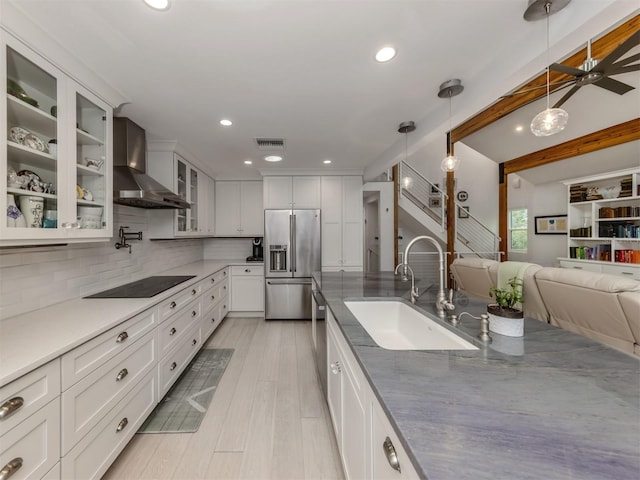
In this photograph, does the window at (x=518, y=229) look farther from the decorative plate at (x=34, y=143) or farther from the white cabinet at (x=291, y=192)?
the decorative plate at (x=34, y=143)

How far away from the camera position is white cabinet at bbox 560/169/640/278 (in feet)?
12.4

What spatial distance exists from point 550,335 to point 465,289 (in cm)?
244

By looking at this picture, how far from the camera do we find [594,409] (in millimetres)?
677

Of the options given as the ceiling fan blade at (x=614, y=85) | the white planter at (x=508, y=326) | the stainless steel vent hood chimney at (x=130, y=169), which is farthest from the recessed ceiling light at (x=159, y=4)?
the ceiling fan blade at (x=614, y=85)

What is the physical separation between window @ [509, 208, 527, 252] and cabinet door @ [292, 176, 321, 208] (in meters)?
4.84

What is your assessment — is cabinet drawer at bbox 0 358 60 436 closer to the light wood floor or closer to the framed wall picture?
the light wood floor

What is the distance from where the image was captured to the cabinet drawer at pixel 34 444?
3.18ft

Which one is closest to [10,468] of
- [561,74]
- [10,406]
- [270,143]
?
[10,406]

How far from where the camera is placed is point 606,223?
418 cm

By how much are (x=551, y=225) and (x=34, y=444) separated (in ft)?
23.4

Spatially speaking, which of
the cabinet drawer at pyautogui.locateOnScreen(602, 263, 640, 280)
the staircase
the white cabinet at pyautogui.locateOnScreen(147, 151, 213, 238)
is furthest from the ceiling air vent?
the cabinet drawer at pyautogui.locateOnScreen(602, 263, 640, 280)

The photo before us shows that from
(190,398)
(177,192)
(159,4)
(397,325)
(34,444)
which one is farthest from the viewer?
(177,192)

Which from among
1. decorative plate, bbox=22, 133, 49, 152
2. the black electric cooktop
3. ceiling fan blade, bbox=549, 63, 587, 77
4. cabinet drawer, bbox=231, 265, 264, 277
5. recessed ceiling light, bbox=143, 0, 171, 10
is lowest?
cabinet drawer, bbox=231, 265, 264, 277

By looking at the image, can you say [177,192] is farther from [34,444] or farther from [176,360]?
[34,444]
